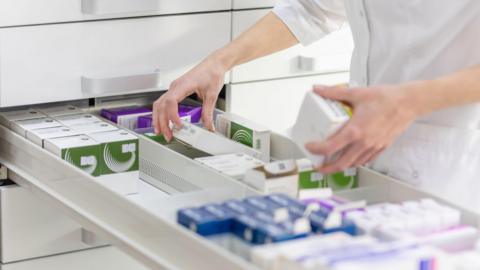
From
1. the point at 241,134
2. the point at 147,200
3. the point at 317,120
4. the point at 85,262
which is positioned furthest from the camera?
the point at 85,262

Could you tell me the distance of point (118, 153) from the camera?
1585 mm

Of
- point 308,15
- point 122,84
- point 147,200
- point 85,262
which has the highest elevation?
point 308,15

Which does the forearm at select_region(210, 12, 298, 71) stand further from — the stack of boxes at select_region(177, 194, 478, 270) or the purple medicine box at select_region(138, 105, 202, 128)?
the stack of boxes at select_region(177, 194, 478, 270)

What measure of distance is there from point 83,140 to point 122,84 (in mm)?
198

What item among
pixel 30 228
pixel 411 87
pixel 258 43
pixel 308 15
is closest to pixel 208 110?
pixel 258 43

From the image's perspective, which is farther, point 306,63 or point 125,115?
point 306,63

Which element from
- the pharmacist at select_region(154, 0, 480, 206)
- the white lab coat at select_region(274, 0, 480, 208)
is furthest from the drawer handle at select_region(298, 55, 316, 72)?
the white lab coat at select_region(274, 0, 480, 208)

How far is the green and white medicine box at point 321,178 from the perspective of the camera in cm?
144

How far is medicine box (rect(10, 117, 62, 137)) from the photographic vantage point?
1646 mm

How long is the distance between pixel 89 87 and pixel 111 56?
7 centimetres

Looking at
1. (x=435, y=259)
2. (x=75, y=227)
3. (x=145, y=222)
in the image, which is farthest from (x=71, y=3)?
(x=435, y=259)

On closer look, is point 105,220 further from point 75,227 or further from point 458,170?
point 458,170

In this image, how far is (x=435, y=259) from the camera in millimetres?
1065

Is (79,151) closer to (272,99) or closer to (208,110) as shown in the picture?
(208,110)
